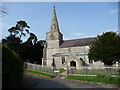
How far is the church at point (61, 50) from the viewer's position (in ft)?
107

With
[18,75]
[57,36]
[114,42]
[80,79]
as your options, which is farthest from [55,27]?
[18,75]

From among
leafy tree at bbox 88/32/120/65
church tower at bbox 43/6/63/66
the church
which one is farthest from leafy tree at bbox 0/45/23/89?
church tower at bbox 43/6/63/66

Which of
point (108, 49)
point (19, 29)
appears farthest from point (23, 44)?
point (108, 49)

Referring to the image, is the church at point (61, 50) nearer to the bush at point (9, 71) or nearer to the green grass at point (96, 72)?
the green grass at point (96, 72)

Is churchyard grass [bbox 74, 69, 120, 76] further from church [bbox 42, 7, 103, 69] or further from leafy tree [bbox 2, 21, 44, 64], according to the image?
leafy tree [bbox 2, 21, 44, 64]

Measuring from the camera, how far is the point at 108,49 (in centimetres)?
1745

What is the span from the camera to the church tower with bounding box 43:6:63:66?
131 feet

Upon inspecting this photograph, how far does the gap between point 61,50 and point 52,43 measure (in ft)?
13.7

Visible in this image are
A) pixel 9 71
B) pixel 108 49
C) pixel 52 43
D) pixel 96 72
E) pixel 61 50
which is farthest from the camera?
pixel 52 43

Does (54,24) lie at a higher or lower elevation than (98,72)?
higher

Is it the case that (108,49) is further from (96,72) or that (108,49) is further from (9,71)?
(9,71)

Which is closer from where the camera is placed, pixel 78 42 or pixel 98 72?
pixel 98 72

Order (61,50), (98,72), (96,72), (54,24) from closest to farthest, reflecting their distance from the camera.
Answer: (98,72)
(96,72)
(61,50)
(54,24)

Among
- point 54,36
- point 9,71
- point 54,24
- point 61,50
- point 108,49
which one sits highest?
point 54,24
